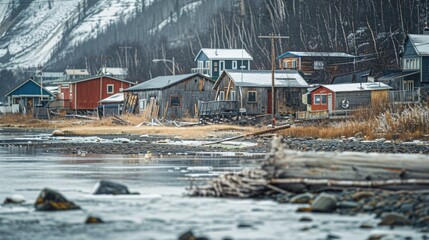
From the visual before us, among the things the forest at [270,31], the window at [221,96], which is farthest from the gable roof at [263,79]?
the forest at [270,31]

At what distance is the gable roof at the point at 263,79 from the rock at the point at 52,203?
186 ft

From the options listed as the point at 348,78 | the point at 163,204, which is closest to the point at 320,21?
the point at 348,78

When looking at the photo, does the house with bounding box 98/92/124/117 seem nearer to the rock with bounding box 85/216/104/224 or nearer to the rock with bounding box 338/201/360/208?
the rock with bounding box 338/201/360/208

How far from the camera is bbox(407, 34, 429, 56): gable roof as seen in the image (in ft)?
255

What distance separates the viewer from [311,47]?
114m

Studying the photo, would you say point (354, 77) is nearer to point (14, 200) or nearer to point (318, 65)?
point (318, 65)

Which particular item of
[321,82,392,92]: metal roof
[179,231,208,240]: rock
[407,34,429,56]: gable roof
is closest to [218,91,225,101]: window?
[321,82,392,92]: metal roof

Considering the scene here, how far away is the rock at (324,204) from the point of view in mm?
16031

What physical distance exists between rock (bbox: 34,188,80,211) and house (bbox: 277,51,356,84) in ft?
266

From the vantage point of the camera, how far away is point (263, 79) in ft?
246

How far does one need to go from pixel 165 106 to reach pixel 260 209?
64171 mm

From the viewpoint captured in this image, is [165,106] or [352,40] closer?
[165,106]

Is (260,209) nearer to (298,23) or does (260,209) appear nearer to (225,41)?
(298,23)

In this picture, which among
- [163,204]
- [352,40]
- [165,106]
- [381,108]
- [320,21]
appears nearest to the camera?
[163,204]
